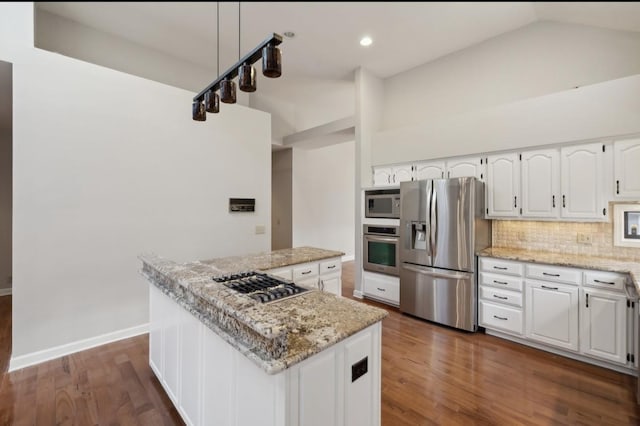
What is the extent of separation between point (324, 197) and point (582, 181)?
15.8 ft

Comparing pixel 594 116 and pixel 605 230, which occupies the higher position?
pixel 594 116

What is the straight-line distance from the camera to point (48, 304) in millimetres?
2553

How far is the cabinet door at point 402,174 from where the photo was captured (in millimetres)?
3889

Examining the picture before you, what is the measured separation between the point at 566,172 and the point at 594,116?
1.66 feet

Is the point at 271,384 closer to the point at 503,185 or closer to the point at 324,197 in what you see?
the point at 503,185

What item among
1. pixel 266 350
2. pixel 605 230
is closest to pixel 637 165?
pixel 605 230

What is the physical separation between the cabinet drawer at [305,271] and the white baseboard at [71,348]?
1756 millimetres

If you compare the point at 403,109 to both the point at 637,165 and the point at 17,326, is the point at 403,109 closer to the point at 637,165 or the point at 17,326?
the point at 637,165

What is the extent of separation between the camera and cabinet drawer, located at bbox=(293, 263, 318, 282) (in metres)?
2.63

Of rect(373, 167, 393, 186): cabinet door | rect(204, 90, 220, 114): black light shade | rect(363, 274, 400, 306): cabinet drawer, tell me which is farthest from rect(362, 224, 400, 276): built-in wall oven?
rect(204, 90, 220, 114): black light shade

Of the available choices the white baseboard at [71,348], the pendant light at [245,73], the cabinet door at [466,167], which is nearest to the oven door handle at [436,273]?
the cabinet door at [466,167]

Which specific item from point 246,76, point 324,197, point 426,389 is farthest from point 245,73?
point 324,197

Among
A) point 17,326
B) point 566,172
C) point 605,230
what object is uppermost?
point 566,172

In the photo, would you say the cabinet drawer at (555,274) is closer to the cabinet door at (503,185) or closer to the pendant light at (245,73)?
the cabinet door at (503,185)
